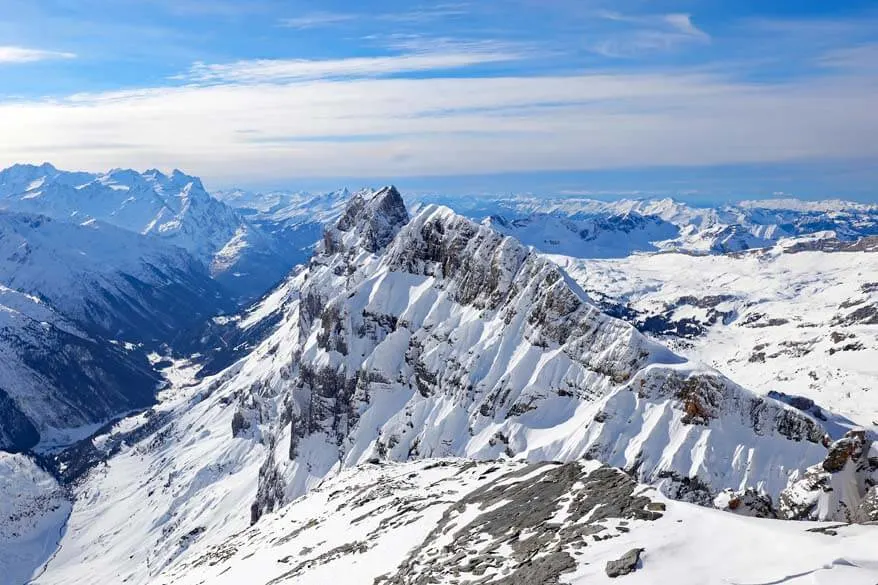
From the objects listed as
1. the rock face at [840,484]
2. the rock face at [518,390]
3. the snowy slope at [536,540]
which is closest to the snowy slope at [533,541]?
the snowy slope at [536,540]

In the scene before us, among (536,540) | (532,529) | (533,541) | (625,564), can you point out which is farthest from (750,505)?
(625,564)

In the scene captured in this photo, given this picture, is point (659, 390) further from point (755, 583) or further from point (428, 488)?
point (755, 583)

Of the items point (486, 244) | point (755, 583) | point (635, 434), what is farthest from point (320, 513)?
point (486, 244)

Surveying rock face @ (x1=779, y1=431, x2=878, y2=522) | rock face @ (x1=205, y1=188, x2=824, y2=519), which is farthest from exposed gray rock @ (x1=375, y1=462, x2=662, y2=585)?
rock face @ (x1=205, y1=188, x2=824, y2=519)

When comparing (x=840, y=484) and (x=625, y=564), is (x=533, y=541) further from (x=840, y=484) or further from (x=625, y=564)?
(x=840, y=484)

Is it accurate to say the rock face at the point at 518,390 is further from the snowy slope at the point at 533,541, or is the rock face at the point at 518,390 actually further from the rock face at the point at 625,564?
the rock face at the point at 625,564

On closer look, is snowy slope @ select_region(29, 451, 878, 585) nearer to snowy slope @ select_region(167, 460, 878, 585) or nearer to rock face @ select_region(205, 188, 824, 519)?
snowy slope @ select_region(167, 460, 878, 585)
